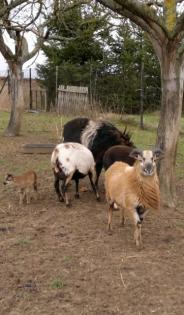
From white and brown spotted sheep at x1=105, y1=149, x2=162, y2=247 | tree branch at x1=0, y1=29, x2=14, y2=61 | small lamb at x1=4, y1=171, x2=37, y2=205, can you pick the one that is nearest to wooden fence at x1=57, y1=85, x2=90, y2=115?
tree branch at x1=0, y1=29, x2=14, y2=61

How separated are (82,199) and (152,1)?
3332 mm

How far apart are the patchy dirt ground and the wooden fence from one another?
16.0 meters

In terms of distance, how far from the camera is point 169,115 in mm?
8453

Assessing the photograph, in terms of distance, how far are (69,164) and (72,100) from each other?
1755 centimetres

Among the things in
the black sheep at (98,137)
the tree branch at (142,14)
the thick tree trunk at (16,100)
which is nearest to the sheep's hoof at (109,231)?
the black sheep at (98,137)

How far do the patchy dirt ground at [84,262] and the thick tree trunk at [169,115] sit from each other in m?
0.50

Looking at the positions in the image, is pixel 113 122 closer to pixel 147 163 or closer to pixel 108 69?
pixel 108 69

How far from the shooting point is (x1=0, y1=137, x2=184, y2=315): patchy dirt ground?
5.25 metres

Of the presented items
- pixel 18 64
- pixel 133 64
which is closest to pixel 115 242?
pixel 18 64

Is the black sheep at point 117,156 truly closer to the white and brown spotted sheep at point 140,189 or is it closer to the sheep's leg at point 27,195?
the sheep's leg at point 27,195

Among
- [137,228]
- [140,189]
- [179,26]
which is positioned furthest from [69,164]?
[179,26]

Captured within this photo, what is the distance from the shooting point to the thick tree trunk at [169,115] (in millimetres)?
8352

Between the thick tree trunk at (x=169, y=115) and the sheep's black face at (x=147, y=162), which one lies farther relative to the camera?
the thick tree trunk at (x=169, y=115)

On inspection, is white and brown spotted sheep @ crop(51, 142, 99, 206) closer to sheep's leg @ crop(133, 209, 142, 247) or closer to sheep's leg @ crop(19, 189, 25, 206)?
sheep's leg @ crop(19, 189, 25, 206)
